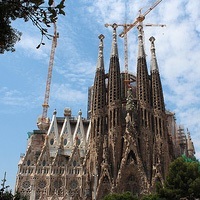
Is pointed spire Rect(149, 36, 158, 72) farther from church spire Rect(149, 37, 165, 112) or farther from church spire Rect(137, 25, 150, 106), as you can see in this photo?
church spire Rect(137, 25, 150, 106)

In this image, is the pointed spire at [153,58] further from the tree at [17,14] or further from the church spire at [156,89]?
the tree at [17,14]

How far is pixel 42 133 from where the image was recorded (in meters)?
49.5

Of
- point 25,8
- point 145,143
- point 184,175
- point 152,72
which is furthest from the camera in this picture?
point 152,72

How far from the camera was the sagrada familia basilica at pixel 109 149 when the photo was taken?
37812mm

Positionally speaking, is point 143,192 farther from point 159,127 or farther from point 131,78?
point 131,78

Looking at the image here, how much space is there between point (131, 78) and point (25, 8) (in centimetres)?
4897

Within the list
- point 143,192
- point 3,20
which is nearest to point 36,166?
point 143,192

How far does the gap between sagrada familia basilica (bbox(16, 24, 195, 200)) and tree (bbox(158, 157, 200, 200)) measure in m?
10.9

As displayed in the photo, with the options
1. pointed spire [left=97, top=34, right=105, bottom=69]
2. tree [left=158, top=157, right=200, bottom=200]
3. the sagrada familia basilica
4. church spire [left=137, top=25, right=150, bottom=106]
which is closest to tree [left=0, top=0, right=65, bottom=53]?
tree [left=158, top=157, right=200, bottom=200]

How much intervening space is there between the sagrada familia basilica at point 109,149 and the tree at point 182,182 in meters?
10.9

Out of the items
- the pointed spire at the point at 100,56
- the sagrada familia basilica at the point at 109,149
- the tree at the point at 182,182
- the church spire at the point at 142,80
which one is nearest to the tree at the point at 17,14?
the tree at the point at 182,182

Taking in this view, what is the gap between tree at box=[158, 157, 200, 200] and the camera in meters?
24.5

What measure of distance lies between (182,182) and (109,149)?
619 inches

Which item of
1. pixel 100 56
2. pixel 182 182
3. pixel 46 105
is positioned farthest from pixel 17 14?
pixel 46 105
